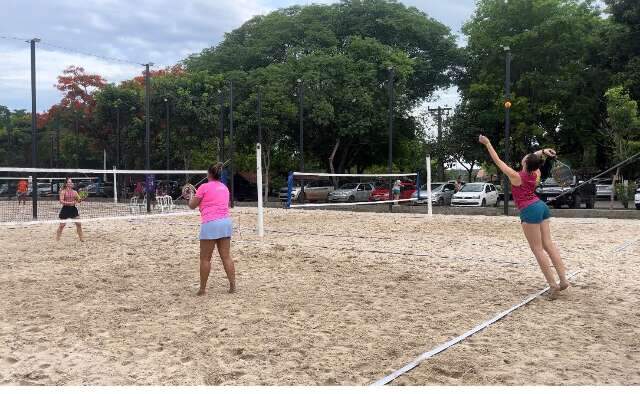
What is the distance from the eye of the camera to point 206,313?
5867 mm

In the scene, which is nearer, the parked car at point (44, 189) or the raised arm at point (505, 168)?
the raised arm at point (505, 168)

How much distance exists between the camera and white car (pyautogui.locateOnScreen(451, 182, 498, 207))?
27312 millimetres

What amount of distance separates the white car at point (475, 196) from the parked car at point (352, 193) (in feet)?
15.3

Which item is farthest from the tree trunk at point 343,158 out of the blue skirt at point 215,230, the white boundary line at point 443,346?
the white boundary line at point 443,346

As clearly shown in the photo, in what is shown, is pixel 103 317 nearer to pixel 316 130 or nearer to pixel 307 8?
pixel 316 130

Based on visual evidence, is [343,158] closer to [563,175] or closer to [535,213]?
[563,175]

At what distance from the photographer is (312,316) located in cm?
573

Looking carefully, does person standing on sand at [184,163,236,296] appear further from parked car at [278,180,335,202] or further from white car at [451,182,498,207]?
white car at [451,182,498,207]

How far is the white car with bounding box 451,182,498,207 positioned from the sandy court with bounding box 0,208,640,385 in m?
16.2

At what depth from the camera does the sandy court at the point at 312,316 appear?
417cm

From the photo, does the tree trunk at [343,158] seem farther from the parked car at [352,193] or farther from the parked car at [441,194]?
the parked car at [441,194]

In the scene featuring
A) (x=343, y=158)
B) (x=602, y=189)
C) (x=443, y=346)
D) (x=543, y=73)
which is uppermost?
(x=543, y=73)

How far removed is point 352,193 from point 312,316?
23.8m

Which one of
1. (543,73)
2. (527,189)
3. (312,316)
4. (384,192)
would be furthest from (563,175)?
Answer: (543,73)
